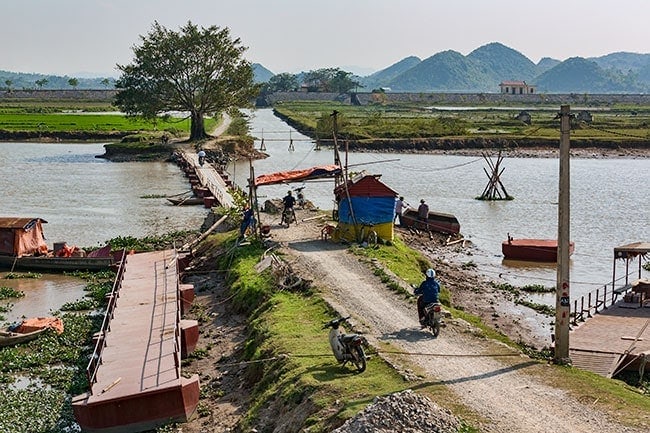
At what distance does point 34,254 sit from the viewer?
1176 inches

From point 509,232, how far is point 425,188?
14910mm

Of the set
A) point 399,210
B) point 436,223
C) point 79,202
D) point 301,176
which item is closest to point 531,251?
point 436,223

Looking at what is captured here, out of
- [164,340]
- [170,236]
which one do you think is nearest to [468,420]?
[164,340]

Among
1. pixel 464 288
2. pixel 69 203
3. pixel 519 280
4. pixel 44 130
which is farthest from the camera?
pixel 44 130

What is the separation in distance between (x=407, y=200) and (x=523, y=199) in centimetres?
679

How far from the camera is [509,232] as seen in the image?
37.5 metres

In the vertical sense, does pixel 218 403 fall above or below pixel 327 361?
below

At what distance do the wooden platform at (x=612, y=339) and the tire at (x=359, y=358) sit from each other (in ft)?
19.3

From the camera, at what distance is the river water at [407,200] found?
98.8ft

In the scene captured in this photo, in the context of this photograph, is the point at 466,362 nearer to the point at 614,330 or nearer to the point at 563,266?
the point at 563,266

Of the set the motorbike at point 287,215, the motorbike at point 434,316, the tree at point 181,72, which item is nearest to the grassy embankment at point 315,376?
the motorbike at point 434,316

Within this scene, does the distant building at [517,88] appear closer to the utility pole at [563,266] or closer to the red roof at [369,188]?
the red roof at [369,188]

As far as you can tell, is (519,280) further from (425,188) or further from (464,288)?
(425,188)

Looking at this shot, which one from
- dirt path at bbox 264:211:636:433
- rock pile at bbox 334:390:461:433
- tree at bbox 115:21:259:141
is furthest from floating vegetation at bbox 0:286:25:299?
tree at bbox 115:21:259:141
